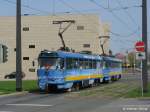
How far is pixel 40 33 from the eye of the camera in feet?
340

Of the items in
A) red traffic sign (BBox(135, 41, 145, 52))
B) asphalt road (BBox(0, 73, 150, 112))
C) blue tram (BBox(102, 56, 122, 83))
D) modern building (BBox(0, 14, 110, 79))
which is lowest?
asphalt road (BBox(0, 73, 150, 112))

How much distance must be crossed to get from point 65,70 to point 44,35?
218ft

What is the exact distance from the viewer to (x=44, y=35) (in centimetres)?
10319

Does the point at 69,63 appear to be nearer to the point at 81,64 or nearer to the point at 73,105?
the point at 81,64

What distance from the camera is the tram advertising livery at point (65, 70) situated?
3631cm

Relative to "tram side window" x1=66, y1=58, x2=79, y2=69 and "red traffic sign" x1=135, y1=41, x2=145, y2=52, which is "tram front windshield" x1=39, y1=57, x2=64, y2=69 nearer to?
→ "tram side window" x1=66, y1=58, x2=79, y2=69

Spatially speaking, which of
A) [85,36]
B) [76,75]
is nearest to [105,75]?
[76,75]

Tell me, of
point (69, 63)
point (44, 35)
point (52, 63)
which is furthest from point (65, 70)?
point (44, 35)

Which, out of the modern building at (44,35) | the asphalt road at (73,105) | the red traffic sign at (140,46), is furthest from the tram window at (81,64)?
the modern building at (44,35)

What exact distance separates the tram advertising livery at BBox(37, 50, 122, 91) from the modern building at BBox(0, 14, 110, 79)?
52917mm

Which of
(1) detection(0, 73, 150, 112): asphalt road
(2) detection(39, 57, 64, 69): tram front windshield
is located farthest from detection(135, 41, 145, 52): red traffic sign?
(2) detection(39, 57, 64, 69): tram front windshield

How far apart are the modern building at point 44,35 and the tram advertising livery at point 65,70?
174 feet

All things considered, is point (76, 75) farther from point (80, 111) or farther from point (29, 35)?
point (29, 35)

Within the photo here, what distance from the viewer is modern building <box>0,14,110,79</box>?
331ft
